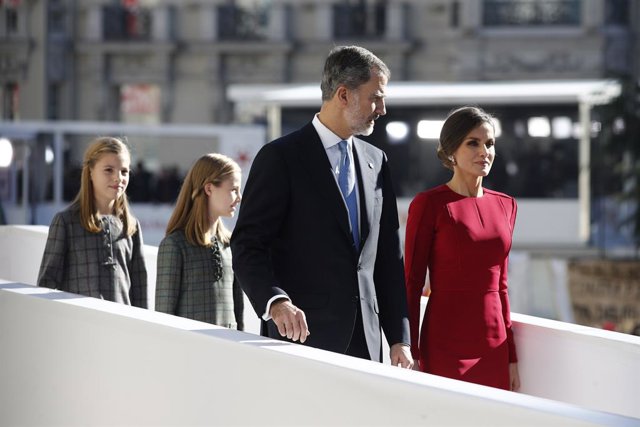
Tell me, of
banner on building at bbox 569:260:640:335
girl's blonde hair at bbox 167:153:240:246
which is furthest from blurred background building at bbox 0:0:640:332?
girl's blonde hair at bbox 167:153:240:246

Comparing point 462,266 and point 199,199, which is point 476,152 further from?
point 199,199

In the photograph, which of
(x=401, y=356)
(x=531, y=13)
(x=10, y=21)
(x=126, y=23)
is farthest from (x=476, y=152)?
(x=10, y=21)

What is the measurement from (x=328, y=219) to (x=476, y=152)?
2.20ft

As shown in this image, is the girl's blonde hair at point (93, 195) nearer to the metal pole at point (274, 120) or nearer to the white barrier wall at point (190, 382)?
the white barrier wall at point (190, 382)

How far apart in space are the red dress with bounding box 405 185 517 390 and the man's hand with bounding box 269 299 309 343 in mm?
796

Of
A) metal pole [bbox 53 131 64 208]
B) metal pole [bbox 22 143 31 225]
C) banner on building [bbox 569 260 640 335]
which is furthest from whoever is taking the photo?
metal pole [bbox 53 131 64 208]

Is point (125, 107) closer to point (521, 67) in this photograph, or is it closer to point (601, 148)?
point (521, 67)

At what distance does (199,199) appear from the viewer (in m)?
5.17

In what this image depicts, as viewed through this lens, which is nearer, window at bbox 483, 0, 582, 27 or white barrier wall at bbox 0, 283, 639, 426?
white barrier wall at bbox 0, 283, 639, 426

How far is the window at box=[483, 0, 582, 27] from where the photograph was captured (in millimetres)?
32500

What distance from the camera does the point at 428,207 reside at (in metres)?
4.39

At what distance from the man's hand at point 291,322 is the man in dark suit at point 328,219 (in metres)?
0.18

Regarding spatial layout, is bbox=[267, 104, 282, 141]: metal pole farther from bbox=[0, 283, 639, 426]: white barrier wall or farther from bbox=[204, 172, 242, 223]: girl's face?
bbox=[0, 283, 639, 426]: white barrier wall

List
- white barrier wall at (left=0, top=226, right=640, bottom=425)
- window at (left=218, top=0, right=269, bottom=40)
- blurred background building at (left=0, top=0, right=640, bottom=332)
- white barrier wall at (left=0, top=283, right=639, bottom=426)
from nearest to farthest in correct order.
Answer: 1. white barrier wall at (left=0, top=283, right=639, bottom=426)
2. white barrier wall at (left=0, top=226, right=640, bottom=425)
3. blurred background building at (left=0, top=0, right=640, bottom=332)
4. window at (left=218, top=0, right=269, bottom=40)
